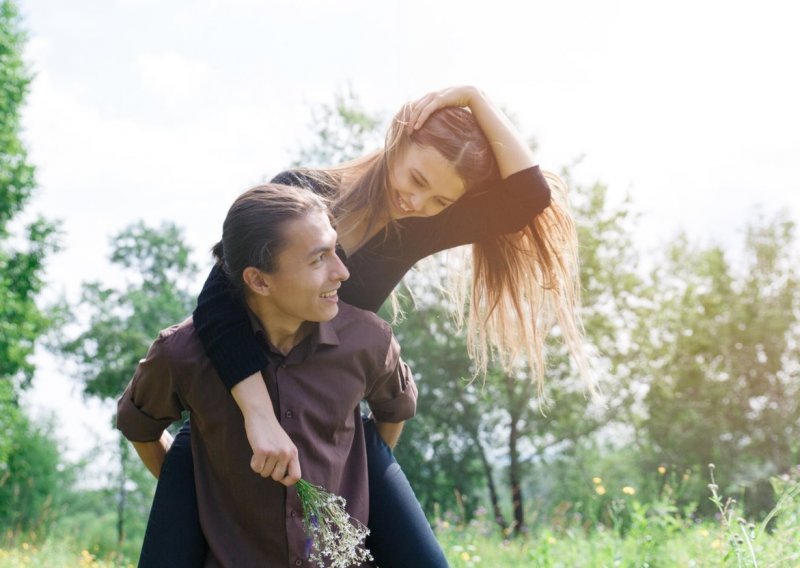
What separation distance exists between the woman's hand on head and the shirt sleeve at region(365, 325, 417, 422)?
28.5 inches

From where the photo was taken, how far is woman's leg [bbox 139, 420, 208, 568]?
8.22ft

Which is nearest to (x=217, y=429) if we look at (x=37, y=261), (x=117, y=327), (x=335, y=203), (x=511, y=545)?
(x=335, y=203)

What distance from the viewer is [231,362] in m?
2.38

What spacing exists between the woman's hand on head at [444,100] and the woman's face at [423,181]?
97mm

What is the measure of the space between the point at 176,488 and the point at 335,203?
101cm

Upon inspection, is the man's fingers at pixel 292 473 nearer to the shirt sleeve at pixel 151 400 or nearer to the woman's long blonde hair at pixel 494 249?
the shirt sleeve at pixel 151 400

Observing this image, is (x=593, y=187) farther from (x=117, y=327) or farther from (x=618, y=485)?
(x=117, y=327)

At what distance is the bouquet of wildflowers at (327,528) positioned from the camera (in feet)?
7.73

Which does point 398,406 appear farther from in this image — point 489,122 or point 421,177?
point 489,122

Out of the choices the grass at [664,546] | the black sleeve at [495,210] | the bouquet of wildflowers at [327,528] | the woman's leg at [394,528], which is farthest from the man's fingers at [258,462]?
the grass at [664,546]

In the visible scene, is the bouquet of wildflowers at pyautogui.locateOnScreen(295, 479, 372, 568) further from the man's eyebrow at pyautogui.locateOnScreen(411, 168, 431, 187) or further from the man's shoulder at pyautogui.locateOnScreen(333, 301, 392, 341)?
the man's eyebrow at pyautogui.locateOnScreen(411, 168, 431, 187)

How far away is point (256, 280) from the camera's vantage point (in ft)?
8.02

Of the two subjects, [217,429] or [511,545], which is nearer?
[217,429]

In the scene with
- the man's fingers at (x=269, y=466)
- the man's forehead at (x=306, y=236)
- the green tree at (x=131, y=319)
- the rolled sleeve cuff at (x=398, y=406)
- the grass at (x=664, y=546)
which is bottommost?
the grass at (x=664, y=546)
